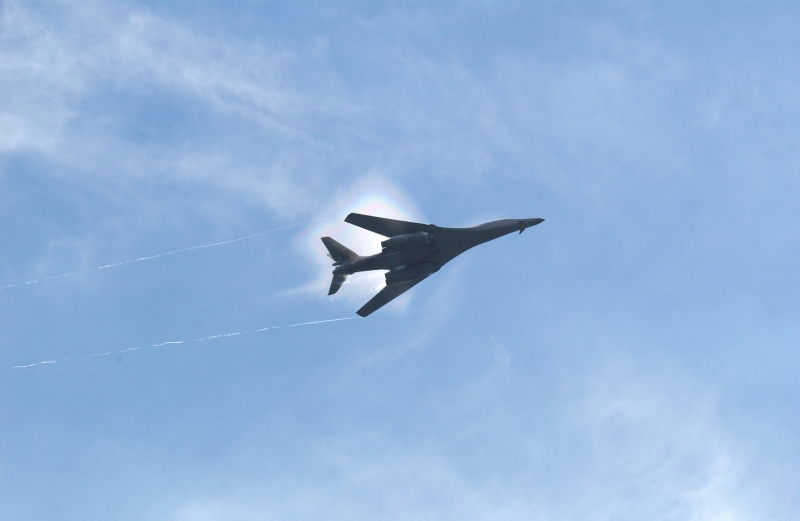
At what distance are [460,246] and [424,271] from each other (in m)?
4.50

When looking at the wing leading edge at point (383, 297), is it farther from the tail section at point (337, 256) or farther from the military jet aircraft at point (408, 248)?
the tail section at point (337, 256)

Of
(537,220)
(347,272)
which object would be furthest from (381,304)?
(537,220)

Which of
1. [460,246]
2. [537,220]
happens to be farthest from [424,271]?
[537,220]

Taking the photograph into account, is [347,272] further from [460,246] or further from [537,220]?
[537,220]

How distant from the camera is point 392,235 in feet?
282

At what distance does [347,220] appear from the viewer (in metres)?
85.3

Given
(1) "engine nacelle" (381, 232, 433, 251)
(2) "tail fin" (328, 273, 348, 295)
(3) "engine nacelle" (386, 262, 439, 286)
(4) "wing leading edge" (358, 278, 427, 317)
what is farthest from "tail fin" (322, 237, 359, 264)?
(4) "wing leading edge" (358, 278, 427, 317)

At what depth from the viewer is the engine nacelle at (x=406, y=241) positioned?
84875mm

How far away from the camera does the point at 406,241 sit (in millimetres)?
85062

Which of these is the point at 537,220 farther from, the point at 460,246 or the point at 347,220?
the point at 347,220

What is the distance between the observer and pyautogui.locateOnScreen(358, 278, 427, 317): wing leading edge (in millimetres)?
89688

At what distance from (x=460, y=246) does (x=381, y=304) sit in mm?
10476

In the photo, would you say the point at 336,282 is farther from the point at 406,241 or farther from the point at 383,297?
the point at 406,241

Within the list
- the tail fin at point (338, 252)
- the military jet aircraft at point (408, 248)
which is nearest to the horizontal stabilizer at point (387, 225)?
the military jet aircraft at point (408, 248)
